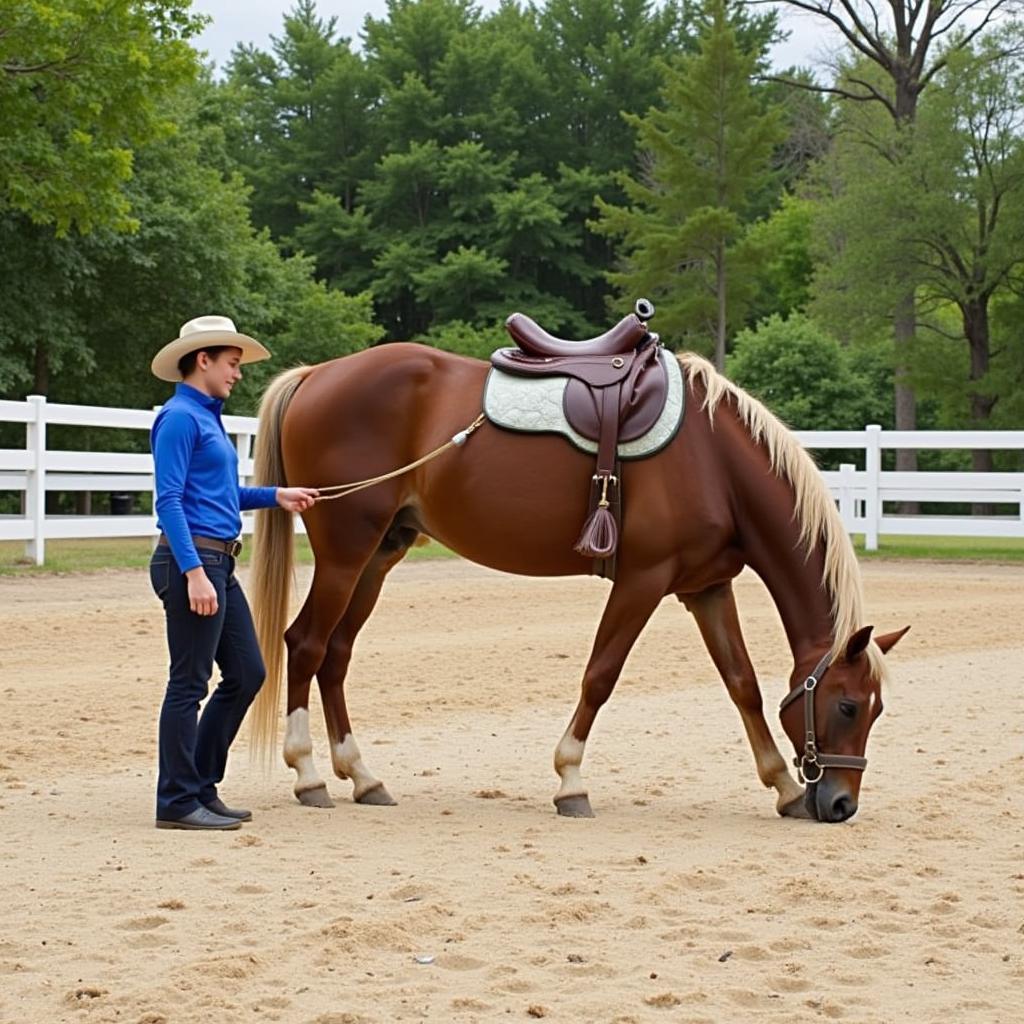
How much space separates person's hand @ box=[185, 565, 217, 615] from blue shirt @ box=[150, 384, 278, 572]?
0.03 m

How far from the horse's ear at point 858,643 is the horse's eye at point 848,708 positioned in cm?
16

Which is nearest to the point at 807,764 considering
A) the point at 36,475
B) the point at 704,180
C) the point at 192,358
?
the point at 192,358

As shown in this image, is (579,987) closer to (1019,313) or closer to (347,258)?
(1019,313)

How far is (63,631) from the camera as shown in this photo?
11367 millimetres

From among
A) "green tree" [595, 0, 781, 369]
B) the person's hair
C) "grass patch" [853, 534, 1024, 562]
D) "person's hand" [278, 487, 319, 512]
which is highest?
"green tree" [595, 0, 781, 369]

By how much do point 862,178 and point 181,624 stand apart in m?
28.6

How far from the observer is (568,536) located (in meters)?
6.23

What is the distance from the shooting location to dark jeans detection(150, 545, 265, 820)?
18.2 ft

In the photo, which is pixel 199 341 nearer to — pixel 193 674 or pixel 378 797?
pixel 193 674

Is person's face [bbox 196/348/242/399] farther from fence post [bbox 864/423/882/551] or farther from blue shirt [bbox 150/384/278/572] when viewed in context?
fence post [bbox 864/423/882/551]

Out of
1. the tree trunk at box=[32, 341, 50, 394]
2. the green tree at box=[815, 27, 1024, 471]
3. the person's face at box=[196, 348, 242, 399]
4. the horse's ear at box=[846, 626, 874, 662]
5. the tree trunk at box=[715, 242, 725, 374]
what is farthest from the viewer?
the tree trunk at box=[715, 242, 725, 374]

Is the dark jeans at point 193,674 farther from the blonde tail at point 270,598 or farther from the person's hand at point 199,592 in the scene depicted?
the blonde tail at point 270,598

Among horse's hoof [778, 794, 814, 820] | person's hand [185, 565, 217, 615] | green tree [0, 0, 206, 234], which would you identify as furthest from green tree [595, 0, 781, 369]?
person's hand [185, 565, 217, 615]

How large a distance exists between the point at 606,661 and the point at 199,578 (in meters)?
1.70
